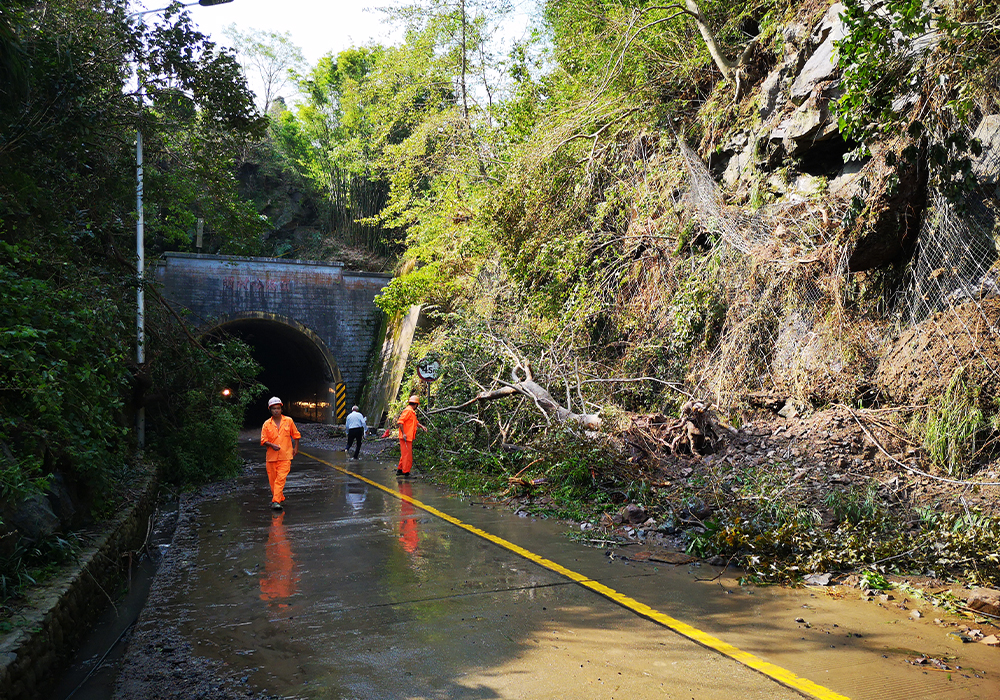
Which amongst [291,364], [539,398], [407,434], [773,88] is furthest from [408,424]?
[291,364]

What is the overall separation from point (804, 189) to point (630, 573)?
7.00 metres

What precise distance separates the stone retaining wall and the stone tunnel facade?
18.7 metres

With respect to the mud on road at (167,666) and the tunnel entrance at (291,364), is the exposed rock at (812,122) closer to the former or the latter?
the mud on road at (167,666)

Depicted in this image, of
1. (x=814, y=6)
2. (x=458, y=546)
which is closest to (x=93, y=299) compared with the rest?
(x=458, y=546)

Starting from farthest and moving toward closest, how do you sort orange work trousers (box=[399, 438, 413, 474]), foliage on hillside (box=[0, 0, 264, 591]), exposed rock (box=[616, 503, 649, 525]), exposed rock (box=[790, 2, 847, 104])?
orange work trousers (box=[399, 438, 413, 474]), exposed rock (box=[790, 2, 847, 104]), exposed rock (box=[616, 503, 649, 525]), foliage on hillside (box=[0, 0, 264, 591])

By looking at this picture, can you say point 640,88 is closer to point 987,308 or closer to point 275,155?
point 987,308

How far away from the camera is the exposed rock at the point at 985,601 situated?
4.44 m

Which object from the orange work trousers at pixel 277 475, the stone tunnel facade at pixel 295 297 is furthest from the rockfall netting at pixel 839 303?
the stone tunnel facade at pixel 295 297

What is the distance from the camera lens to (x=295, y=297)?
84.6ft

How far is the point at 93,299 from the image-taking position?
8883 millimetres

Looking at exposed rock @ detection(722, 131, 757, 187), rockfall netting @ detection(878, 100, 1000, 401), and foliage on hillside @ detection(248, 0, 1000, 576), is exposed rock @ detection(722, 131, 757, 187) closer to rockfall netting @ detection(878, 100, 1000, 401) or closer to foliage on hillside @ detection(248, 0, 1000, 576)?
foliage on hillside @ detection(248, 0, 1000, 576)

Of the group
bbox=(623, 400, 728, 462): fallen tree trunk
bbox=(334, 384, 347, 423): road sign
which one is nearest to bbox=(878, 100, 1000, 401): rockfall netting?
bbox=(623, 400, 728, 462): fallen tree trunk

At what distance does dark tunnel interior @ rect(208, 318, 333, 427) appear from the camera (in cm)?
2705

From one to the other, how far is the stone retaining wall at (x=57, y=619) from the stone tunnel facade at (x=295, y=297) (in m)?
18.7
